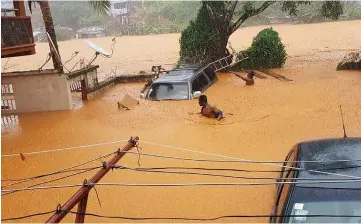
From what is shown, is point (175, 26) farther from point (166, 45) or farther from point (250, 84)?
point (250, 84)

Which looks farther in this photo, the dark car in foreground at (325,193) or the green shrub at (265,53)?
the green shrub at (265,53)

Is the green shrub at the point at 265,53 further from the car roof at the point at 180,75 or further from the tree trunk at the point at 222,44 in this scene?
the car roof at the point at 180,75

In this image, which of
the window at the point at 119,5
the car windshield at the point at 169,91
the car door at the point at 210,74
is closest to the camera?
the car windshield at the point at 169,91

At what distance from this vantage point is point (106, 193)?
7.43 m

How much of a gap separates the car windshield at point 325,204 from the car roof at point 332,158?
9 centimetres

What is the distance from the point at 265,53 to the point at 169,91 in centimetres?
864

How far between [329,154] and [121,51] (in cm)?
3581

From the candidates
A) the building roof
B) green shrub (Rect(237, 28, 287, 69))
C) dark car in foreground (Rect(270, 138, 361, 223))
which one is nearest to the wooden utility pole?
dark car in foreground (Rect(270, 138, 361, 223))

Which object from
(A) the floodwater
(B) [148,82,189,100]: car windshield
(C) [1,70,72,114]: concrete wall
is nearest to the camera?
(A) the floodwater

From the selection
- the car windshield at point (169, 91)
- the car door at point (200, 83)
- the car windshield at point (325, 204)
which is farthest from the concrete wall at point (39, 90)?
the car windshield at point (325, 204)

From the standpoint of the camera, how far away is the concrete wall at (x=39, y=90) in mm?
14477

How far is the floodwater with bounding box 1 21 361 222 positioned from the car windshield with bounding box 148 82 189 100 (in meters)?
0.27

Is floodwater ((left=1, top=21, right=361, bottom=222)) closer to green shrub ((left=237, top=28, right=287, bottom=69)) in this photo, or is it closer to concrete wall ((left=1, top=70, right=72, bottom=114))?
concrete wall ((left=1, top=70, right=72, bottom=114))

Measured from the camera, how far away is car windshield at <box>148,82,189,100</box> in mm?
13633
